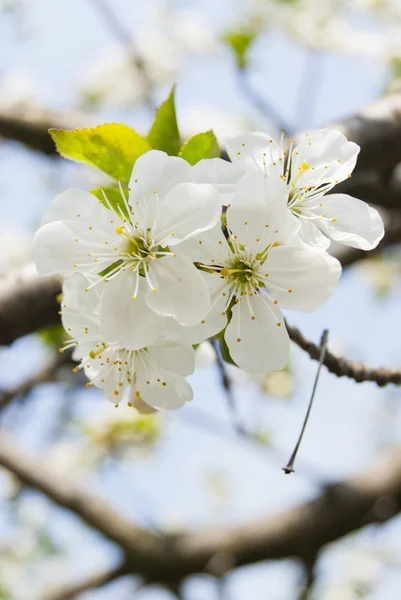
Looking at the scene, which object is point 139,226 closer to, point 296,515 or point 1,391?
point 1,391

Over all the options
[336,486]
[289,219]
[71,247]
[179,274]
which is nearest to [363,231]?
[289,219]

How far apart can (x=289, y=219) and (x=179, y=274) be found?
12 centimetres

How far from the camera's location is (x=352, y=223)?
25.8 inches

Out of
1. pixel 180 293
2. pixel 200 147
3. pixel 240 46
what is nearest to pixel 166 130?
pixel 200 147

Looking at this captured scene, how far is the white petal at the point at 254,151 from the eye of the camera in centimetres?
63

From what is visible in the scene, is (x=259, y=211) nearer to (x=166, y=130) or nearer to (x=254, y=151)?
(x=254, y=151)

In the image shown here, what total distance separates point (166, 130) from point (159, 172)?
16 cm

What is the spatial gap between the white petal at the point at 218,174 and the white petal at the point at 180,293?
84mm

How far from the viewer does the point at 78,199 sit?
638mm

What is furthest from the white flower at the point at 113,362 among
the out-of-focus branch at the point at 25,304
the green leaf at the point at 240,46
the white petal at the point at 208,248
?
the green leaf at the point at 240,46

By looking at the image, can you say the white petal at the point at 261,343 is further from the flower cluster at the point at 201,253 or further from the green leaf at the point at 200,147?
the green leaf at the point at 200,147

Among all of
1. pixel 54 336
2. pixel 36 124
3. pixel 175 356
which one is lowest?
pixel 175 356

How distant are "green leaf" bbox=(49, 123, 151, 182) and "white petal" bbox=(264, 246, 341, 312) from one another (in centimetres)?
24

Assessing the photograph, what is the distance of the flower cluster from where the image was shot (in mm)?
582
